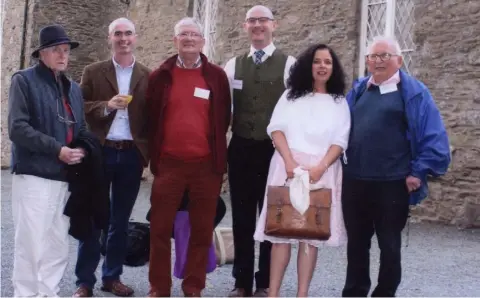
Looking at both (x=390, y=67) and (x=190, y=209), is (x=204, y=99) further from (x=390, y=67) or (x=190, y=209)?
(x=390, y=67)

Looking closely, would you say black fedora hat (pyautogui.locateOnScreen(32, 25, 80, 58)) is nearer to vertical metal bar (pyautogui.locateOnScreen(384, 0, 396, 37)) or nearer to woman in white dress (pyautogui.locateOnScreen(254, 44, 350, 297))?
woman in white dress (pyautogui.locateOnScreen(254, 44, 350, 297))

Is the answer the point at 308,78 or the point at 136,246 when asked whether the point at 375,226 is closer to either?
the point at 308,78

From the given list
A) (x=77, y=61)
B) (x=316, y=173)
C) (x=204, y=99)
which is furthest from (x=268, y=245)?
(x=77, y=61)

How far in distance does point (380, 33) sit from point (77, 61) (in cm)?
1005

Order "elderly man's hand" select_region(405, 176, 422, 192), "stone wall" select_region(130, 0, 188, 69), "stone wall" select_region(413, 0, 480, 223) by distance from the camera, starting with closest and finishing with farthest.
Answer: "elderly man's hand" select_region(405, 176, 422, 192) → "stone wall" select_region(413, 0, 480, 223) → "stone wall" select_region(130, 0, 188, 69)

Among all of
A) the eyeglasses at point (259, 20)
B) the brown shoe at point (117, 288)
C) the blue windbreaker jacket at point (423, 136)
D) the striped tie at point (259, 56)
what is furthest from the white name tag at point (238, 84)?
the brown shoe at point (117, 288)

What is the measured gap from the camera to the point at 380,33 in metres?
8.94

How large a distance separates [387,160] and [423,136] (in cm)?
27

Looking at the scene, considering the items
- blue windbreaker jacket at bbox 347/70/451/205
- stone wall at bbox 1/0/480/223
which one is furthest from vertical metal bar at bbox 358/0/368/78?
blue windbreaker jacket at bbox 347/70/451/205

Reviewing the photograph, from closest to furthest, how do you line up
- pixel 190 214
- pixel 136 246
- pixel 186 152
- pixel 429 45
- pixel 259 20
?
1. pixel 186 152
2. pixel 190 214
3. pixel 259 20
4. pixel 136 246
5. pixel 429 45

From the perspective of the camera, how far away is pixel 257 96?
14.2 feet

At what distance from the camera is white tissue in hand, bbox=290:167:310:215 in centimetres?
361

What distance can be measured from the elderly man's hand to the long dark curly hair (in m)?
0.71

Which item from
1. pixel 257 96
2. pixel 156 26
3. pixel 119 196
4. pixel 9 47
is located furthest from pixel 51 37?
pixel 9 47
